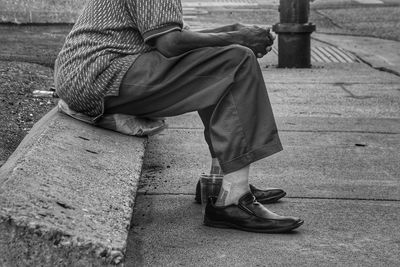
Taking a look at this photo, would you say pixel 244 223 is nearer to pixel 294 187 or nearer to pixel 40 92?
pixel 294 187

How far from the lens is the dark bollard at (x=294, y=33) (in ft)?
28.9

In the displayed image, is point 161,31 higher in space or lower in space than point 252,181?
higher

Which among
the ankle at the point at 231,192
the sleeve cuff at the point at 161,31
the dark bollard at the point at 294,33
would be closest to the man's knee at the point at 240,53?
the sleeve cuff at the point at 161,31

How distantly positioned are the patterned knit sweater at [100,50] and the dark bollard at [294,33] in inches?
187

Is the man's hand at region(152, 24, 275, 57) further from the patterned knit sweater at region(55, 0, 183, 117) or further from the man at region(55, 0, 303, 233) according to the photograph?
the patterned knit sweater at region(55, 0, 183, 117)

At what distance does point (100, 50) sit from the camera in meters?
4.22

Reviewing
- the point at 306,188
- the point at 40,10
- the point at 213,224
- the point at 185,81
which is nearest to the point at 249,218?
the point at 213,224

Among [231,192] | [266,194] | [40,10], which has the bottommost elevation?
[40,10]

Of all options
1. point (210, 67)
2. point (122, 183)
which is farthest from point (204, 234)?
point (210, 67)

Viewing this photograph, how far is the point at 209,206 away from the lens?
4012 millimetres

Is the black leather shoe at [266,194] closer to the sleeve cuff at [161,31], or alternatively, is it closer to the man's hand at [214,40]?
the man's hand at [214,40]

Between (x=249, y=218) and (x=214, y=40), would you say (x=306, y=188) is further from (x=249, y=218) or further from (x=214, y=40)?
(x=214, y=40)

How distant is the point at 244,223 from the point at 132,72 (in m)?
0.86

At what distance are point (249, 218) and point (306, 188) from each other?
2.54 feet
